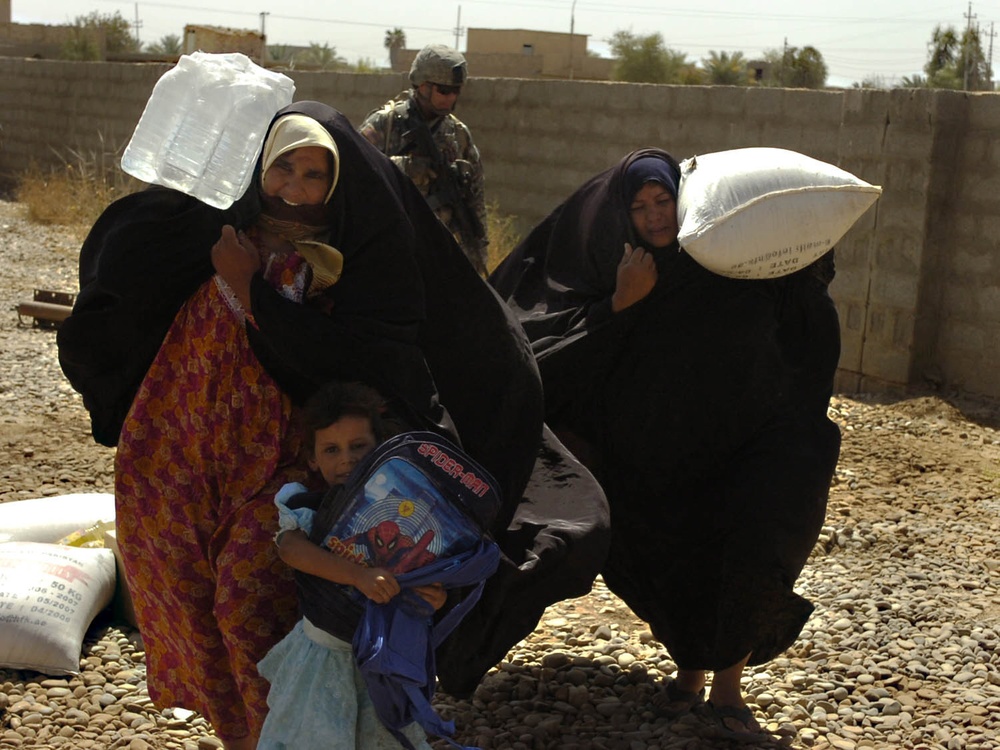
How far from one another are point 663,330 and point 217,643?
141 cm

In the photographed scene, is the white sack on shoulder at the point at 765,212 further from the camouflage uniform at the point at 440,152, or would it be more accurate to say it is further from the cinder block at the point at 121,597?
the camouflage uniform at the point at 440,152

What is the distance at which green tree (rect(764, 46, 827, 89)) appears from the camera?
31031 mm

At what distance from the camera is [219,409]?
2783 millimetres

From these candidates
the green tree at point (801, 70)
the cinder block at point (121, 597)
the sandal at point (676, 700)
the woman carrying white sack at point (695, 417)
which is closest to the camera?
the woman carrying white sack at point (695, 417)

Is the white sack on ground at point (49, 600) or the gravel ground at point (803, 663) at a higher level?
the white sack on ground at point (49, 600)

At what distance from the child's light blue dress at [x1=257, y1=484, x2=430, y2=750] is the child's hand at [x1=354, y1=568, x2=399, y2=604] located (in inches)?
5.5

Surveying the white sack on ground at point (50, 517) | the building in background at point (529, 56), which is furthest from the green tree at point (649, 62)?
the white sack on ground at point (50, 517)

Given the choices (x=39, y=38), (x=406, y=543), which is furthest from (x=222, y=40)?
(x=39, y=38)

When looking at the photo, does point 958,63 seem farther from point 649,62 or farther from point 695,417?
point 695,417

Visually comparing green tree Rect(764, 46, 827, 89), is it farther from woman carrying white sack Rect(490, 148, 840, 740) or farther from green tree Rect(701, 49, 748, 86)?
woman carrying white sack Rect(490, 148, 840, 740)

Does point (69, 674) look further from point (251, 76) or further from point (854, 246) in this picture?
point (854, 246)

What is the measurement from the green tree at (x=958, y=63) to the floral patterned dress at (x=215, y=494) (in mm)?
28782

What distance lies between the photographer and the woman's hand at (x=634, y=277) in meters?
3.39

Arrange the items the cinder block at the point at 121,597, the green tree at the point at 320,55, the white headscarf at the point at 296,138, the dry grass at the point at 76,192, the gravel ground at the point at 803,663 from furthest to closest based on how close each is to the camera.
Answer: the green tree at the point at 320,55 < the dry grass at the point at 76,192 < the cinder block at the point at 121,597 < the gravel ground at the point at 803,663 < the white headscarf at the point at 296,138
